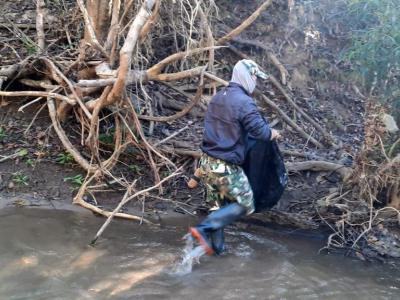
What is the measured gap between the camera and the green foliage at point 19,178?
239 inches

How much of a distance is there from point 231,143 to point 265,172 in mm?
645

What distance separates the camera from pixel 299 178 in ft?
21.6

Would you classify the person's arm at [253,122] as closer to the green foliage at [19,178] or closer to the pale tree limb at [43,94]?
the pale tree limb at [43,94]

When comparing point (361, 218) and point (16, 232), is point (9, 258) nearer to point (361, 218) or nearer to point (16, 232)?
point (16, 232)

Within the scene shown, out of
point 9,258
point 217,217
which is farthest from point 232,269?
point 9,258

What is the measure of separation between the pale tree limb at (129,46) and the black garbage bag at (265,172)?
1.45 meters

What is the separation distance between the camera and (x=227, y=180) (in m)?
4.85

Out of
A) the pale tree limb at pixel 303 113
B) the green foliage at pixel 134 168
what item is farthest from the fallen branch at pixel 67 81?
the pale tree limb at pixel 303 113

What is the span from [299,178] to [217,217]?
2100mm

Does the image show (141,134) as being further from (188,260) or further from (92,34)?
(188,260)

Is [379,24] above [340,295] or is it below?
above

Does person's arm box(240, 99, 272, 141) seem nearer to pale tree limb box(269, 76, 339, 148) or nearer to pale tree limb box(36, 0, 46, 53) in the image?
pale tree limb box(36, 0, 46, 53)

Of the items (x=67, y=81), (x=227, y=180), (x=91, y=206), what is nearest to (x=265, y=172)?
(x=227, y=180)

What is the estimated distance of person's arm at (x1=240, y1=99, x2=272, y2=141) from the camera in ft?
15.1
